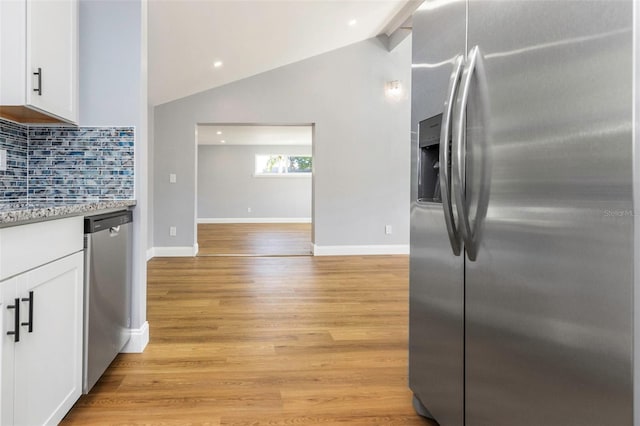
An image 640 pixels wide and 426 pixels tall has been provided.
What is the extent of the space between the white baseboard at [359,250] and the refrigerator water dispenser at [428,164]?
451cm

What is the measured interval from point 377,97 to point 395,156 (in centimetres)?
88

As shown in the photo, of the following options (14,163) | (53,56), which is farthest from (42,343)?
(53,56)

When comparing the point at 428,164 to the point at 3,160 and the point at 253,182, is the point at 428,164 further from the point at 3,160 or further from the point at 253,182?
the point at 253,182

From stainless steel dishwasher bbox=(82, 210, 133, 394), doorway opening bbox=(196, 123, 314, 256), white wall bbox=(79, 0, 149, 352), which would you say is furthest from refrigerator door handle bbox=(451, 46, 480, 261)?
doorway opening bbox=(196, 123, 314, 256)

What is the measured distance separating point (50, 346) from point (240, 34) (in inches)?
146

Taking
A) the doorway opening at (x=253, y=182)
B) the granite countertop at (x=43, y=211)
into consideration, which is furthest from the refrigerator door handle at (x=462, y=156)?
the doorway opening at (x=253, y=182)

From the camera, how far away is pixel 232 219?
1209 centimetres

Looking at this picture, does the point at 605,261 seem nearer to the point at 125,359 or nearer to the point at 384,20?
the point at 125,359

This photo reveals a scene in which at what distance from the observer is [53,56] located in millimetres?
2010

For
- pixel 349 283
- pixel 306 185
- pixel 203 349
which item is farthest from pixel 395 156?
pixel 306 185

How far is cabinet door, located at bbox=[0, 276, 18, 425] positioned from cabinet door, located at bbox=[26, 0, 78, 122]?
3.17ft

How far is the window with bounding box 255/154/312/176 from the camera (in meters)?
12.3

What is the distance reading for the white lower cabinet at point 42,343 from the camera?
1240 mm

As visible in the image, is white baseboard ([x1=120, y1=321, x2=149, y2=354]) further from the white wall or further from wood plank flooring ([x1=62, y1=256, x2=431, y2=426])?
the white wall
